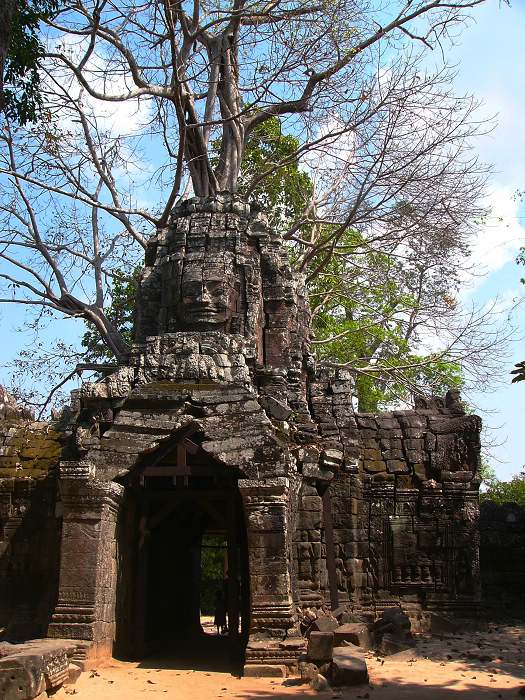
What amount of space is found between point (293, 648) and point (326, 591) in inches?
108

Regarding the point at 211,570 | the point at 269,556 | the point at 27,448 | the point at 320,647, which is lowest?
the point at 320,647

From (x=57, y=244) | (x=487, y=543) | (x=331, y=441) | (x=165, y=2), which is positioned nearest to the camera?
(x=331, y=441)

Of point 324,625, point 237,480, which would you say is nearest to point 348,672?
point 324,625

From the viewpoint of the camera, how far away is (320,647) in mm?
8109

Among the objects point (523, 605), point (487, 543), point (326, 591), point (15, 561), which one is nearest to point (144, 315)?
point (15, 561)

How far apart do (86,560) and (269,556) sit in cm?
202

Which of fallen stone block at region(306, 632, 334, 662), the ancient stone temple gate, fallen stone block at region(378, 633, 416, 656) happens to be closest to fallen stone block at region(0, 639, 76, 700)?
the ancient stone temple gate

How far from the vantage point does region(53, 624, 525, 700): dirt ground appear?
24.2ft

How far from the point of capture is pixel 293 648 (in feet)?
27.3

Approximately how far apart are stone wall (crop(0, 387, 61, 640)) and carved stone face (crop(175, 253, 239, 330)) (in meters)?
2.82

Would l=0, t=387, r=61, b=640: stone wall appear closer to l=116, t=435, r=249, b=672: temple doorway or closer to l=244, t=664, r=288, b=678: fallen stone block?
l=116, t=435, r=249, b=672: temple doorway

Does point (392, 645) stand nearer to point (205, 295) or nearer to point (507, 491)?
point (205, 295)

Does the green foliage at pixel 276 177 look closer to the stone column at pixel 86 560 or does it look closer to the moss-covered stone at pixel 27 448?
the moss-covered stone at pixel 27 448

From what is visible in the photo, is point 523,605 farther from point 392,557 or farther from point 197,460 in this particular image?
point 197,460
